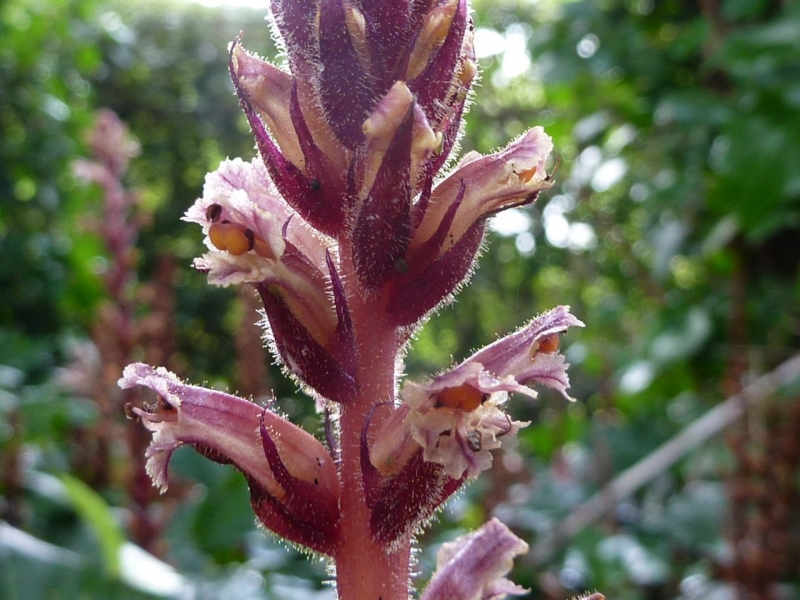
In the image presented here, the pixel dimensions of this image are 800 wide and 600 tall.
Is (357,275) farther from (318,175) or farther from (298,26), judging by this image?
(298,26)

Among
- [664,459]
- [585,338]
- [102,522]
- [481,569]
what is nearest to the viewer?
[481,569]

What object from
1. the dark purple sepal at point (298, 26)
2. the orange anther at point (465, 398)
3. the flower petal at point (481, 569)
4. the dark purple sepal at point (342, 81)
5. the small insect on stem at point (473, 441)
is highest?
the dark purple sepal at point (298, 26)

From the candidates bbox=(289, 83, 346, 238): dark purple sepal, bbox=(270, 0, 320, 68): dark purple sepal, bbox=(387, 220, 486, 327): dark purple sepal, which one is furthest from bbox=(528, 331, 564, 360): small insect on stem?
bbox=(270, 0, 320, 68): dark purple sepal

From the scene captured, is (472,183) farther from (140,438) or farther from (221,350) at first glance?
(221,350)

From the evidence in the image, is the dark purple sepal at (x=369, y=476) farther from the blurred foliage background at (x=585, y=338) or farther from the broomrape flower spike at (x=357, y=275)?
the blurred foliage background at (x=585, y=338)

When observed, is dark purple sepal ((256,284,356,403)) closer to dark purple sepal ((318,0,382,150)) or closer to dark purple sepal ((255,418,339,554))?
dark purple sepal ((255,418,339,554))

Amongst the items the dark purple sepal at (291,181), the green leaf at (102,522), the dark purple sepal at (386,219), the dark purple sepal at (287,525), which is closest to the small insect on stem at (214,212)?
the dark purple sepal at (291,181)

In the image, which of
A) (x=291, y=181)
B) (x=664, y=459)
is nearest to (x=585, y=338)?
(x=664, y=459)
